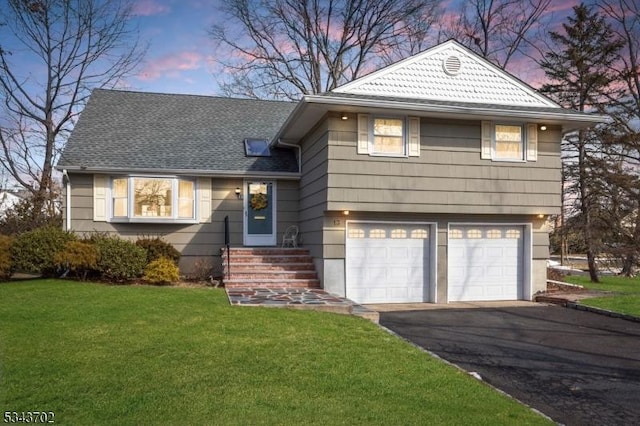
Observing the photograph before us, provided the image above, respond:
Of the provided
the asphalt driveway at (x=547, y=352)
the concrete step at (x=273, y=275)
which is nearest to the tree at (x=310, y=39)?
the concrete step at (x=273, y=275)

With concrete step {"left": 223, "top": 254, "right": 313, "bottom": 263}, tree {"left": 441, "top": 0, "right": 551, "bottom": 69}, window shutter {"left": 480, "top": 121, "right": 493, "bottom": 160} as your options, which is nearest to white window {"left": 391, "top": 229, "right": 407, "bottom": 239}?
concrete step {"left": 223, "top": 254, "right": 313, "bottom": 263}

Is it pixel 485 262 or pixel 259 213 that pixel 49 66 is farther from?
pixel 485 262

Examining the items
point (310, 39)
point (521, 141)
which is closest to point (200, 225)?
point (521, 141)

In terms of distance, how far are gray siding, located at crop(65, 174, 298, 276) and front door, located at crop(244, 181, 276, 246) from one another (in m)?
0.17

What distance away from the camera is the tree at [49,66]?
67.0 ft

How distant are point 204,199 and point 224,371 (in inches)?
353

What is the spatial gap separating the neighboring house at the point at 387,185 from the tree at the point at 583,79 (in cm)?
720

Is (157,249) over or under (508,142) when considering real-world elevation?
under

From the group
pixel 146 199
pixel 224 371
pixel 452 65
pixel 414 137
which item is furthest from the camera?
pixel 146 199

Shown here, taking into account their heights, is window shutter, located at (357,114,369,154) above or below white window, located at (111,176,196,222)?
above

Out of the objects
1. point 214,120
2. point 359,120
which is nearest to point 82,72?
point 214,120

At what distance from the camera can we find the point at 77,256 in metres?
11.1

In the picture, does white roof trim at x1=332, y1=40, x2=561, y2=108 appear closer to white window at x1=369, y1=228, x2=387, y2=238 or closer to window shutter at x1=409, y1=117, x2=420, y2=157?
window shutter at x1=409, y1=117, x2=420, y2=157

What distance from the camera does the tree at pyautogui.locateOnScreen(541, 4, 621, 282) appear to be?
18.5 meters
